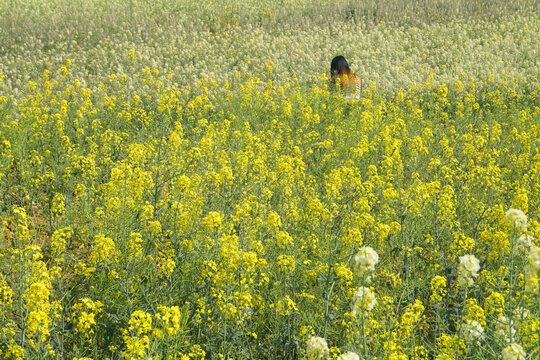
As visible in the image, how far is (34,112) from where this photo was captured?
25.3ft

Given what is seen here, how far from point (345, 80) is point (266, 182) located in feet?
17.7

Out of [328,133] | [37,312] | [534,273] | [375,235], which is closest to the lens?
[534,273]

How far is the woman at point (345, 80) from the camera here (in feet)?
35.5

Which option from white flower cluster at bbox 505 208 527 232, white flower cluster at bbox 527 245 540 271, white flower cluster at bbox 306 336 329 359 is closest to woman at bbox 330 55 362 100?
white flower cluster at bbox 505 208 527 232

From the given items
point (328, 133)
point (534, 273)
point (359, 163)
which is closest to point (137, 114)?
point (328, 133)

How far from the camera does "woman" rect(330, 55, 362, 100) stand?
1081 cm

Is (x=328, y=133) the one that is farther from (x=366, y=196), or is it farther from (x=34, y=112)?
(x=34, y=112)

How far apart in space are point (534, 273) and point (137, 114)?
7.28 metres

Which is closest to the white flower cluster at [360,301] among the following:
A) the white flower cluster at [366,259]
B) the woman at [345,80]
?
the white flower cluster at [366,259]

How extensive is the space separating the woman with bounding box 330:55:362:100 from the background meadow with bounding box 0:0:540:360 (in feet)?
1.51

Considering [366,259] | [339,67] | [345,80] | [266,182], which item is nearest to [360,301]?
[366,259]

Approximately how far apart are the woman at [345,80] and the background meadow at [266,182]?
461 millimetres

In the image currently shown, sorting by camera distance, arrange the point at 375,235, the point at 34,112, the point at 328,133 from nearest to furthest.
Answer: the point at 375,235 → the point at 34,112 → the point at 328,133

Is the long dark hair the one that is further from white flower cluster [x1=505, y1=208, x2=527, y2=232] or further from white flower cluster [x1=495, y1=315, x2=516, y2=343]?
white flower cluster [x1=495, y1=315, x2=516, y2=343]
